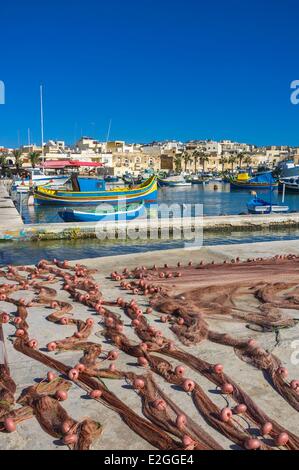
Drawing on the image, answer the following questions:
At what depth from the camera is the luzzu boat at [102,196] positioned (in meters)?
28.9

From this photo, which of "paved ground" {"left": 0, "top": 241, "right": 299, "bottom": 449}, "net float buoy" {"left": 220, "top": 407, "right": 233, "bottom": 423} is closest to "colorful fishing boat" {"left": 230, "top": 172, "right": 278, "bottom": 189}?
"paved ground" {"left": 0, "top": 241, "right": 299, "bottom": 449}

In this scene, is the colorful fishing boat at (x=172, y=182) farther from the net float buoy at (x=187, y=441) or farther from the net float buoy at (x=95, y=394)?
the net float buoy at (x=187, y=441)

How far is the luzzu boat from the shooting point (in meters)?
28.9

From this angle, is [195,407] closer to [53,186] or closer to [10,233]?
[10,233]

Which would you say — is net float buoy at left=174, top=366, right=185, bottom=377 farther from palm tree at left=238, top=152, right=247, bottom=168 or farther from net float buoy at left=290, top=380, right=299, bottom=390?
palm tree at left=238, top=152, right=247, bottom=168

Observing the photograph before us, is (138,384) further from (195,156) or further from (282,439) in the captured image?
(195,156)

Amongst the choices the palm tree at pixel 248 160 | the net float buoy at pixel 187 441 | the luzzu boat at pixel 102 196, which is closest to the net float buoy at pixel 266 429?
the net float buoy at pixel 187 441

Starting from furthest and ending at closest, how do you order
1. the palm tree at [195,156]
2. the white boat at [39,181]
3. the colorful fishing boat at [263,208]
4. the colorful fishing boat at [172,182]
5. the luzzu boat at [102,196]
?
1. the palm tree at [195,156]
2. the colorful fishing boat at [172,182]
3. the white boat at [39,181]
4. the luzzu boat at [102,196]
5. the colorful fishing boat at [263,208]

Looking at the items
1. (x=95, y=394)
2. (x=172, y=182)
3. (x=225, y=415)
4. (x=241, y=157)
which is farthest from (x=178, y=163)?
(x=225, y=415)

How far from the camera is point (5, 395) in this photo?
3.66 meters

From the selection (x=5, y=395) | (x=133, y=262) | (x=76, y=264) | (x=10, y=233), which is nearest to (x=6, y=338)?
(x=5, y=395)

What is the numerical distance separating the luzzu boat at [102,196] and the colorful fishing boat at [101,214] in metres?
8.24

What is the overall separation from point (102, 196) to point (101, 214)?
32.1 ft

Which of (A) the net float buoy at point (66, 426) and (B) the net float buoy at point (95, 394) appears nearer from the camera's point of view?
(A) the net float buoy at point (66, 426)
